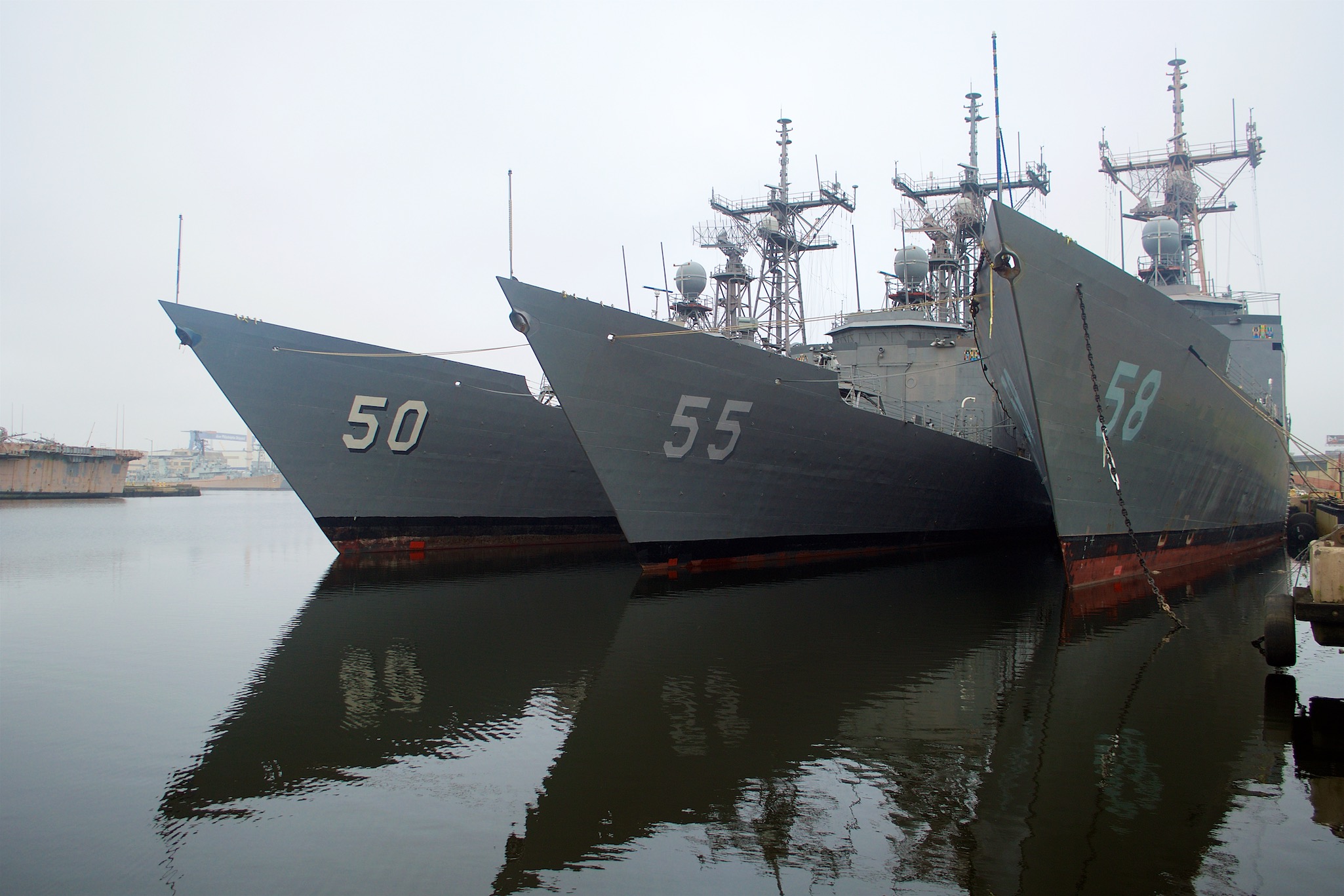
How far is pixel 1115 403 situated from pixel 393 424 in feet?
35.3

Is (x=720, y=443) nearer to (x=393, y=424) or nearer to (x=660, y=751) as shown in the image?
(x=393, y=424)

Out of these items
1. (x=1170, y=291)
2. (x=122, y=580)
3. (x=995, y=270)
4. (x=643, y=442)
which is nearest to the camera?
(x=995, y=270)

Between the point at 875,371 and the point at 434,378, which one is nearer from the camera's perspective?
the point at 434,378

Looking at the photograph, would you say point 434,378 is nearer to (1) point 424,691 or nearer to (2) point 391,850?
(1) point 424,691

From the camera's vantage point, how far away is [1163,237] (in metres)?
17.0

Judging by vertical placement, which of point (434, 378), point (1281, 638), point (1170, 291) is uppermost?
point (1170, 291)

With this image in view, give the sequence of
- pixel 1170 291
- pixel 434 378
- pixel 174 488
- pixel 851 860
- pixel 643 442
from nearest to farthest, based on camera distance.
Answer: pixel 851 860, pixel 643 442, pixel 434 378, pixel 1170 291, pixel 174 488

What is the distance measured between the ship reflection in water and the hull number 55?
10.2 ft

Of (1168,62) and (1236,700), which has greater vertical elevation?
(1168,62)

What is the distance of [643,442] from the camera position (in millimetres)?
10773

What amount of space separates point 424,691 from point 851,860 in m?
3.56

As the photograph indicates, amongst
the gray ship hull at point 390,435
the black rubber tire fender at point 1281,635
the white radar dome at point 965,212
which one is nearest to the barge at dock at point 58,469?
the gray ship hull at point 390,435

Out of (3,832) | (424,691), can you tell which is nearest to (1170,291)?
(424,691)

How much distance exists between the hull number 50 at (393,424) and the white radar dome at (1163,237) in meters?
15.4
